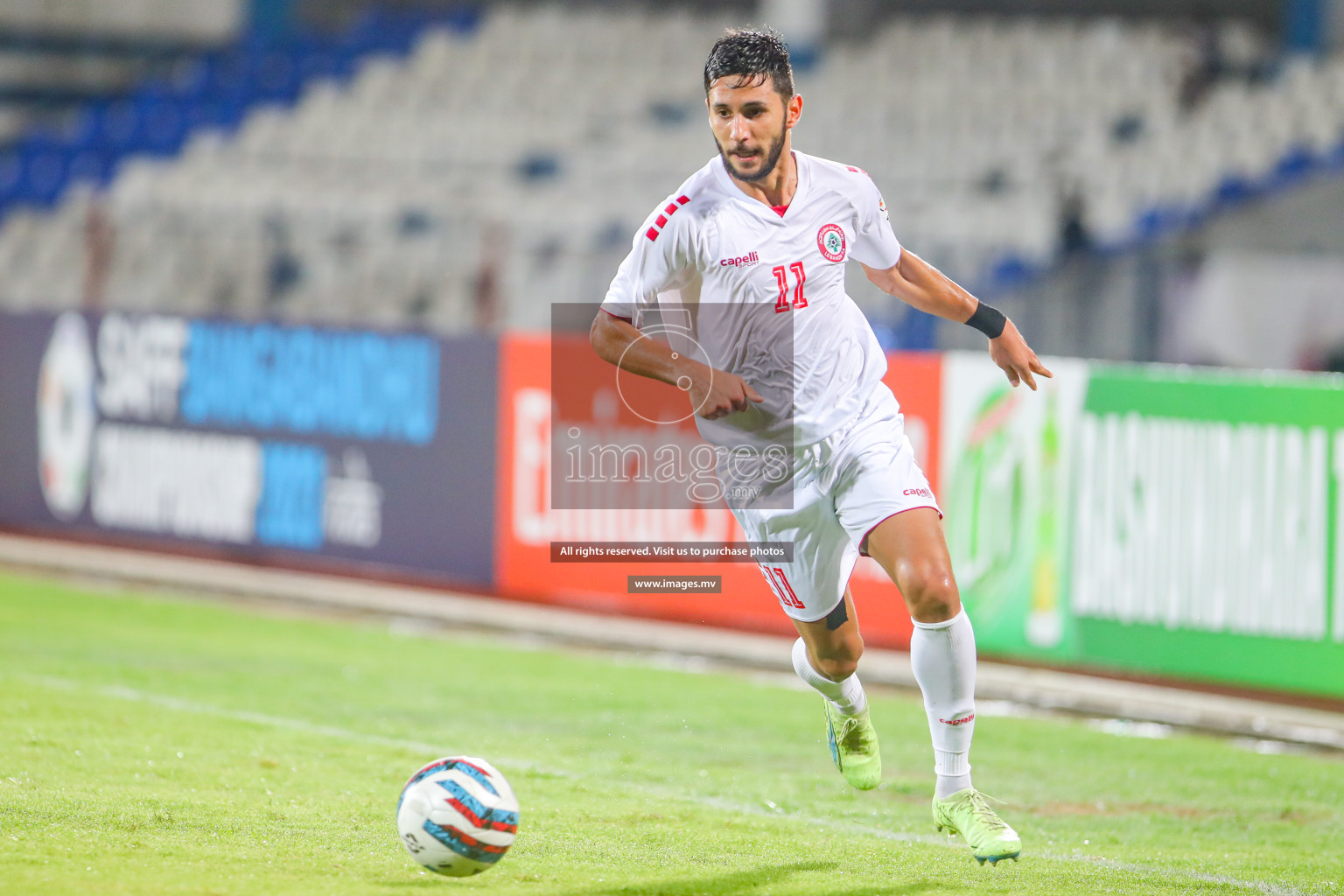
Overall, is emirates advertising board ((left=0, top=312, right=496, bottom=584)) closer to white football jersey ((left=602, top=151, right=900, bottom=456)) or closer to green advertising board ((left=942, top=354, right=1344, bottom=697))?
green advertising board ((left=942, top=354, right=1344, bottom=697))

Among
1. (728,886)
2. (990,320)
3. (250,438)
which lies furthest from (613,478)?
(728,886)

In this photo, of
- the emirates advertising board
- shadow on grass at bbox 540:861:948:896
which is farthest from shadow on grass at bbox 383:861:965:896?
the emirates advertising board

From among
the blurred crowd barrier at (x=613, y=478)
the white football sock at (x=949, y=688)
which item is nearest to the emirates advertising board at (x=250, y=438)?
the blurred crowd barrier at (x=613, y=478)

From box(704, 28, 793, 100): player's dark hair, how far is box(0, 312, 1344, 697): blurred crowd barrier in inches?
162

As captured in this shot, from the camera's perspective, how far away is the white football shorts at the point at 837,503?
5551mm

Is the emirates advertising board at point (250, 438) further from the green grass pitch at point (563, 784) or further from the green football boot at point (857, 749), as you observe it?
the green football boot at point (857, 749)

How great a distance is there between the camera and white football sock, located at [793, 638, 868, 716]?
19.9 ft

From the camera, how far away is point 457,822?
495 centimetres

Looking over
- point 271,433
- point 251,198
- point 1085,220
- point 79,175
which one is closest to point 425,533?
point 271,433

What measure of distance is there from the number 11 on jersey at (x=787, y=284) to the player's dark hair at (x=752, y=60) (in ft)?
1.70

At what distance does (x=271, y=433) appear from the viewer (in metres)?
12.7

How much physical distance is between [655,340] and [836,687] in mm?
1414

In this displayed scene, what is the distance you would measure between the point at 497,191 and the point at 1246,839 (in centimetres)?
1334

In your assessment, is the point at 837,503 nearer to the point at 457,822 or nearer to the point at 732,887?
the point at 732,887
